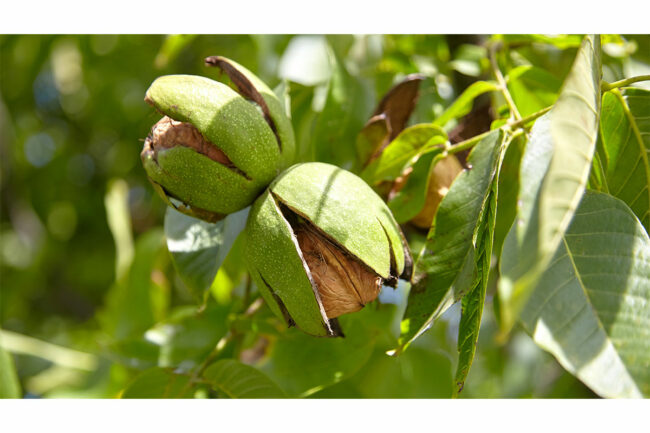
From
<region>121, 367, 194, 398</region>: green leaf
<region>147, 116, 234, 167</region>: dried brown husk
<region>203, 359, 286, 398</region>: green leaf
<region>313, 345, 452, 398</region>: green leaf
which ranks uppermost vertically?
<region>147, 116, 234, 167</region>: dried brown husk

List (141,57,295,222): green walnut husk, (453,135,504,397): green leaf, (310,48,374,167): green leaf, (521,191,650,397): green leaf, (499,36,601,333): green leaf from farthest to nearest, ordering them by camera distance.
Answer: (310,48,374,167): green leaf → (141,57,295,222): green walnut husk → (453,135,504,397): green leaf → (521,191,650,397): green leaf → (499,36,601,333): green leaf

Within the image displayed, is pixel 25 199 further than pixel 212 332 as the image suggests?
Yes

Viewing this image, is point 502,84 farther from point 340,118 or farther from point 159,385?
point 159,385

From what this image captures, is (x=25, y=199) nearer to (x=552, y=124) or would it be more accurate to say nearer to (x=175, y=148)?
(x=175, y=148)

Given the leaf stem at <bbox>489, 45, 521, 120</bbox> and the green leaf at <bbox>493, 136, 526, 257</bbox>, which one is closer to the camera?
the leaf stem at <bbox>489, 45, 521, 120</bbox>

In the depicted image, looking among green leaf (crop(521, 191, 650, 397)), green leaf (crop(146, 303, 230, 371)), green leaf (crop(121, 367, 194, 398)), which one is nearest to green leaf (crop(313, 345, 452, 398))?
green leaf (crop(146, 303, 230, 371))

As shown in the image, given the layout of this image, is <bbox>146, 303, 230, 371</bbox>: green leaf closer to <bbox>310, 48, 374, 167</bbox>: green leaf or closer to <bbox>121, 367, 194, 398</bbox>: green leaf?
<bbox>121, 367, 194, 398</bbox>: green leaf

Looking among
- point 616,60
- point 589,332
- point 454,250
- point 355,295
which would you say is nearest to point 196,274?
point 355,295
